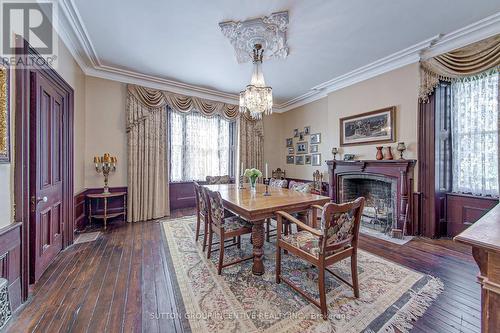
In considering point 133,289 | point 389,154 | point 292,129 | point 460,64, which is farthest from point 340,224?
point 292,129

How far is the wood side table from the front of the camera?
369 cm

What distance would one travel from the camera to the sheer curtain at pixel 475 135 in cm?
279

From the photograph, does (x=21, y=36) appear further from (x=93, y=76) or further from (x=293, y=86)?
(x=293, y=86)

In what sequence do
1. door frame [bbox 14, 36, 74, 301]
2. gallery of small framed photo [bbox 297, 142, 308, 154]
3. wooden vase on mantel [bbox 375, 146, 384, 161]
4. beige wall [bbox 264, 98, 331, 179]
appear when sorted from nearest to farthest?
door frame [bbox 14, 36, 74, 301]
wooden vase on mantel [bbox 375, 146, 384, 161]
beige wall [bbox 264, 98, 331, 179]
gallery of small framed photo [bbox 297, 142, 308, 154]

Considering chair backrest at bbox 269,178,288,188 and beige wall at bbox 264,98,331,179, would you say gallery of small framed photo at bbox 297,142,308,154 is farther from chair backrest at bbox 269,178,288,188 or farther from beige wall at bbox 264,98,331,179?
chair backrest at bbox 269,178,288,188

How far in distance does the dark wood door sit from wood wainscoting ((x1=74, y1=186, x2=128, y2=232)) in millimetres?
734

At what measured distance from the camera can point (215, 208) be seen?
7.91 feet

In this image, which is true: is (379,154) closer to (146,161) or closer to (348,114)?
(348,114)

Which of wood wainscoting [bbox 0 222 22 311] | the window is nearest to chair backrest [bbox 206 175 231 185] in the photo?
the window

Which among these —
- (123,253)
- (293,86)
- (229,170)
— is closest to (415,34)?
(293,86)

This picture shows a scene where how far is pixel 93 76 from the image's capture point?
3.86 metres

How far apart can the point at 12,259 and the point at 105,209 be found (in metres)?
2.04

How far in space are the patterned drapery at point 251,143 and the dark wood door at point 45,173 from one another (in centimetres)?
357

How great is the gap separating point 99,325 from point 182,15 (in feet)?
10.3
